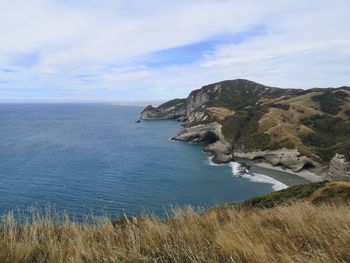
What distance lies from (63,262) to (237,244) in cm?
241

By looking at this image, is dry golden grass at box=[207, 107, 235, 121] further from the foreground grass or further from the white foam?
the foreground grass

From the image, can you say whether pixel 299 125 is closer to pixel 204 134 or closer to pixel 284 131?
pixel 284 131

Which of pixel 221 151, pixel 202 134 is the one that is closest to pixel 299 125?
pixel 221 151

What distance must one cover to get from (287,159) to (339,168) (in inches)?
520

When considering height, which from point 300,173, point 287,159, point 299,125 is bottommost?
point 300,173

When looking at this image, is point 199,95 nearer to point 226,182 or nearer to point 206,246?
point 226,182

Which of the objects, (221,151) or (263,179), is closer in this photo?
(263,179)

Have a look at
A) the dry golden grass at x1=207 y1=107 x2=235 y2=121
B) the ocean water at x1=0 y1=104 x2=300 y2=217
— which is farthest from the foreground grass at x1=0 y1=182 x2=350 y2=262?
the dry golden grass at x1=207 y1=107 x2=235 y2=121

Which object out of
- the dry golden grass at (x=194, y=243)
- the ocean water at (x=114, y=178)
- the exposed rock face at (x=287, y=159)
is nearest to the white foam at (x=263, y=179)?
the ocean water at (x=114, y=178)

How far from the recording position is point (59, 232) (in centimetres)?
706

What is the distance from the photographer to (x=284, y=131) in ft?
326

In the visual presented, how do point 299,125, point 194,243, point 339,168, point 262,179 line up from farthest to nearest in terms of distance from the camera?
1. point 299,125
2. point 339,168
3. point 262,179
4. point 194,243

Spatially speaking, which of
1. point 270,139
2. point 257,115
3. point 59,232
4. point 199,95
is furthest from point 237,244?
point 199,95

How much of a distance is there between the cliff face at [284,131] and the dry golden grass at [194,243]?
7496cm
